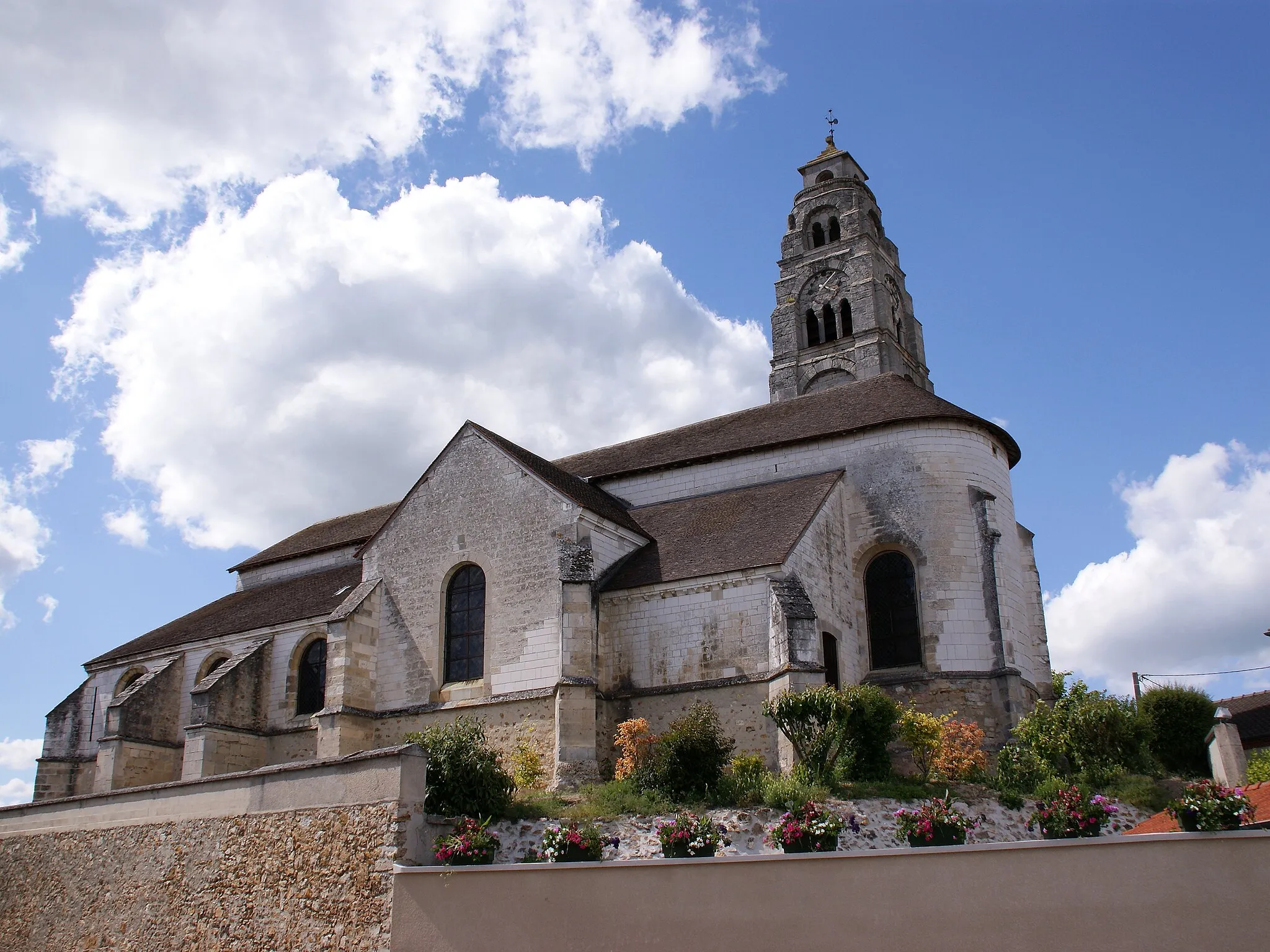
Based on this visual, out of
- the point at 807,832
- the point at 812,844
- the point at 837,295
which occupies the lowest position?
the point at 812,844

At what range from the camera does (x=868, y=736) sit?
15758 millimetres

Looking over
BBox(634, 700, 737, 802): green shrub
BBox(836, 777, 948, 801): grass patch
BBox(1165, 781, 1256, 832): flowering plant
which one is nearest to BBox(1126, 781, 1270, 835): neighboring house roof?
BBox(1165, 781, 1256, 832): flowering plant

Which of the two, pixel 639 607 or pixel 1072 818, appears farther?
pixel 639 607

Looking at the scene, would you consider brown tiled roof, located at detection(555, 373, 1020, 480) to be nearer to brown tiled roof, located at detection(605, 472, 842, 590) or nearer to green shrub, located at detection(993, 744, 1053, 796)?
brown tiled roof, located at detection(605, 472, 842, 590)

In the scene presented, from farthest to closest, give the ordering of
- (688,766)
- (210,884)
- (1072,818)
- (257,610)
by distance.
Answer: (257,610) < (688,766) < (210,884) < (1072,818)

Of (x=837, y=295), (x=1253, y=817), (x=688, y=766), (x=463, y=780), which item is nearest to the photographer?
(x=1253, y=817)

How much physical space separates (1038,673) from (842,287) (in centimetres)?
2209

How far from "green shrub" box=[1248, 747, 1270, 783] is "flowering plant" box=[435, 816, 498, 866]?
12.9 metres

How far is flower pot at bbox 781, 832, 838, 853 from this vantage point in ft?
37.6

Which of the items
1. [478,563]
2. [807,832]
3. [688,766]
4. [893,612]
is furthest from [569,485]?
[807,832]

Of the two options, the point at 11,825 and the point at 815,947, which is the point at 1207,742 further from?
the point at 11,825

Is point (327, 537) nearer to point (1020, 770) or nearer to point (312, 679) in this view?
point (312, 679)

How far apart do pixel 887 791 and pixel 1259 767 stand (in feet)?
30.2

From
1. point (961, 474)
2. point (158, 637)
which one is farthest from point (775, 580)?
point (158, 637)
